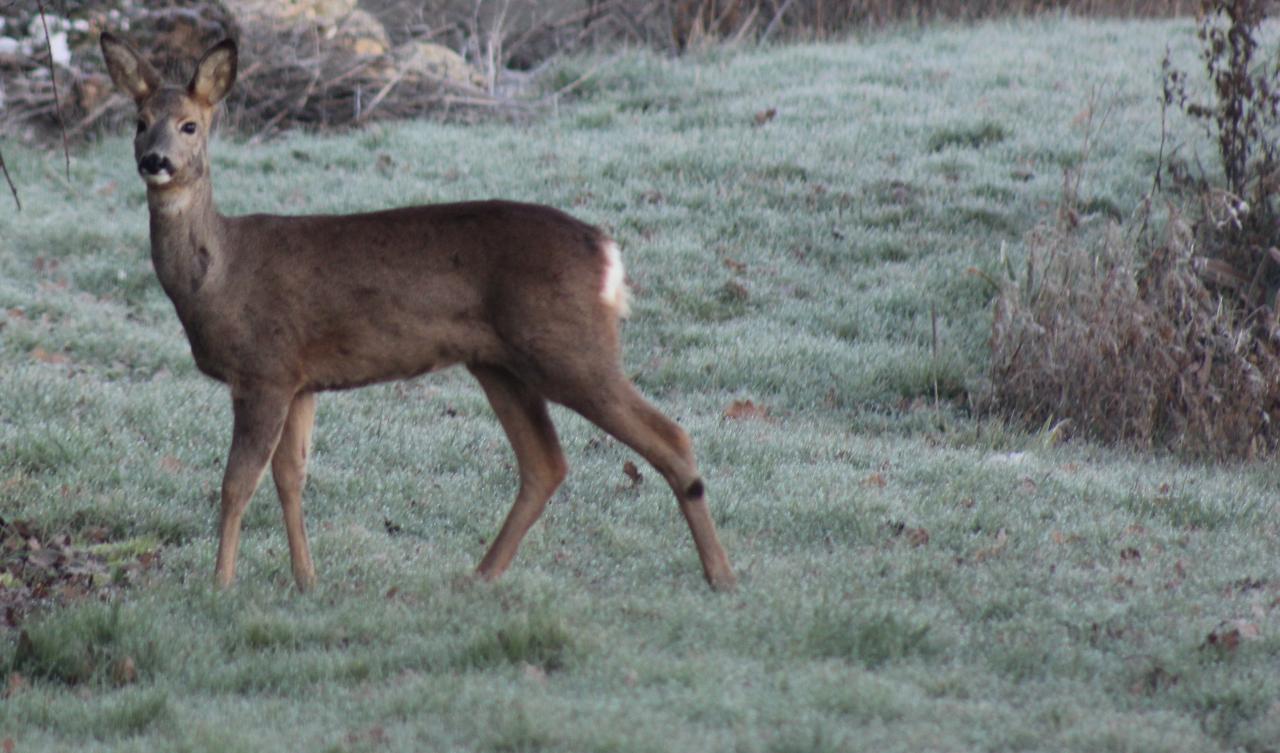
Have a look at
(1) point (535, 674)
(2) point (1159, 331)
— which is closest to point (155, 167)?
(1) point (535, 674)

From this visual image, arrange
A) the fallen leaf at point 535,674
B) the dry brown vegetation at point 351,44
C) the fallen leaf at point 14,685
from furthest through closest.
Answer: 1. the dry brown vegetation at point 351,44
2. the fallen leaf at point 14,685
3. the fallen leaf at point 535,674

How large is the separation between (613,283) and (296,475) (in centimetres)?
143

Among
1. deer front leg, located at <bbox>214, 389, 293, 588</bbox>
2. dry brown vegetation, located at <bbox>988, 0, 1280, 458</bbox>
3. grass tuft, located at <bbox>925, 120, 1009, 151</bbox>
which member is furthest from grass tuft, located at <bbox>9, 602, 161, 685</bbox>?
grass tuft, located at <bbox>925, 120, 1009, 151</bbox>

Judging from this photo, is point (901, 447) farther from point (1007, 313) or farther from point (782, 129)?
point (782, 129)

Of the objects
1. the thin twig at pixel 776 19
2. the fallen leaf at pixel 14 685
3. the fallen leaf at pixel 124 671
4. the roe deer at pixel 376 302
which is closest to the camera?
the fallen leaf at pixel 14 685

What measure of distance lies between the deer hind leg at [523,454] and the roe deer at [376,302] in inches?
3.4

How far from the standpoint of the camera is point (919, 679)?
4750mm

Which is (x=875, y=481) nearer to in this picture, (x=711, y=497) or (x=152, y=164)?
(x=711, y=497)

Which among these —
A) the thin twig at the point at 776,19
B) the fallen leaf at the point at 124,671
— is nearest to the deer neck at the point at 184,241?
the fallen leaf at the point at 124,671

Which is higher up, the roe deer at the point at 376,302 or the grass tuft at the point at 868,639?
the roe deer at the point at 376,302

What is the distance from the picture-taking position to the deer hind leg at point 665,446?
5.61 metres

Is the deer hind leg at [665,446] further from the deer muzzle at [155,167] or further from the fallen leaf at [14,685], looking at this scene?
the fallen leaf at [14,685]

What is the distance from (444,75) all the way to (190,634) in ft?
36.4

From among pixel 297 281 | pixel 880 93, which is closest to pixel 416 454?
pixel 297 281
